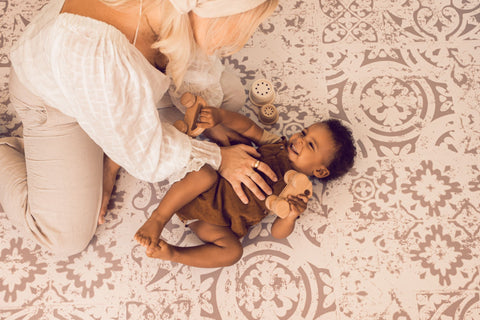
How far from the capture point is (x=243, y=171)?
877 mm

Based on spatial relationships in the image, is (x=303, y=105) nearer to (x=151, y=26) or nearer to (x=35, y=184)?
(x=151, y=26)

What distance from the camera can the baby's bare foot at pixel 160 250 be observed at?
84 centimetres

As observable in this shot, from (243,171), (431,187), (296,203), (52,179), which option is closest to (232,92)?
(243,171)

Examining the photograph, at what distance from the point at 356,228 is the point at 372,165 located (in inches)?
7.1

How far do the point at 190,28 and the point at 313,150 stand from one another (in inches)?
17.5

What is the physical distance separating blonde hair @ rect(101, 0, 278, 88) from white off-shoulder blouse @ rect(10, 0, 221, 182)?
0.18 ft

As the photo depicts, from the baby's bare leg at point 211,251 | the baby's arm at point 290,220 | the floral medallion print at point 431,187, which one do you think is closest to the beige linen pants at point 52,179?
the baby's bare leg at point 211,251

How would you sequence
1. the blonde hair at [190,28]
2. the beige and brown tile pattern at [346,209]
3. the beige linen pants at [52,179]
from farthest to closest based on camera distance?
the beige and brown tile pattern at [346,209]
the beige linen pants at [52,179]
the blonde hair at [190,28]

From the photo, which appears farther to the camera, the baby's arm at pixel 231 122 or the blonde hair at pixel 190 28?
the baby's arm at pixel 231 122

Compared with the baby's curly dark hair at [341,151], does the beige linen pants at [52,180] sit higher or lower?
lower

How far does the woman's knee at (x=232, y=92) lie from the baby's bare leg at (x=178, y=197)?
216 mm

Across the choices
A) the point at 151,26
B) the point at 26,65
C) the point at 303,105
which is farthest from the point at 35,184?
the point at 303,105

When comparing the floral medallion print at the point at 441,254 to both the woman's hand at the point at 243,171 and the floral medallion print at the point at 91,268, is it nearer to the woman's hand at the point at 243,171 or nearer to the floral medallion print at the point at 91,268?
the woman's hand at the point at 243,171

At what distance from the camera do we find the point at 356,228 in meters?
0.97
